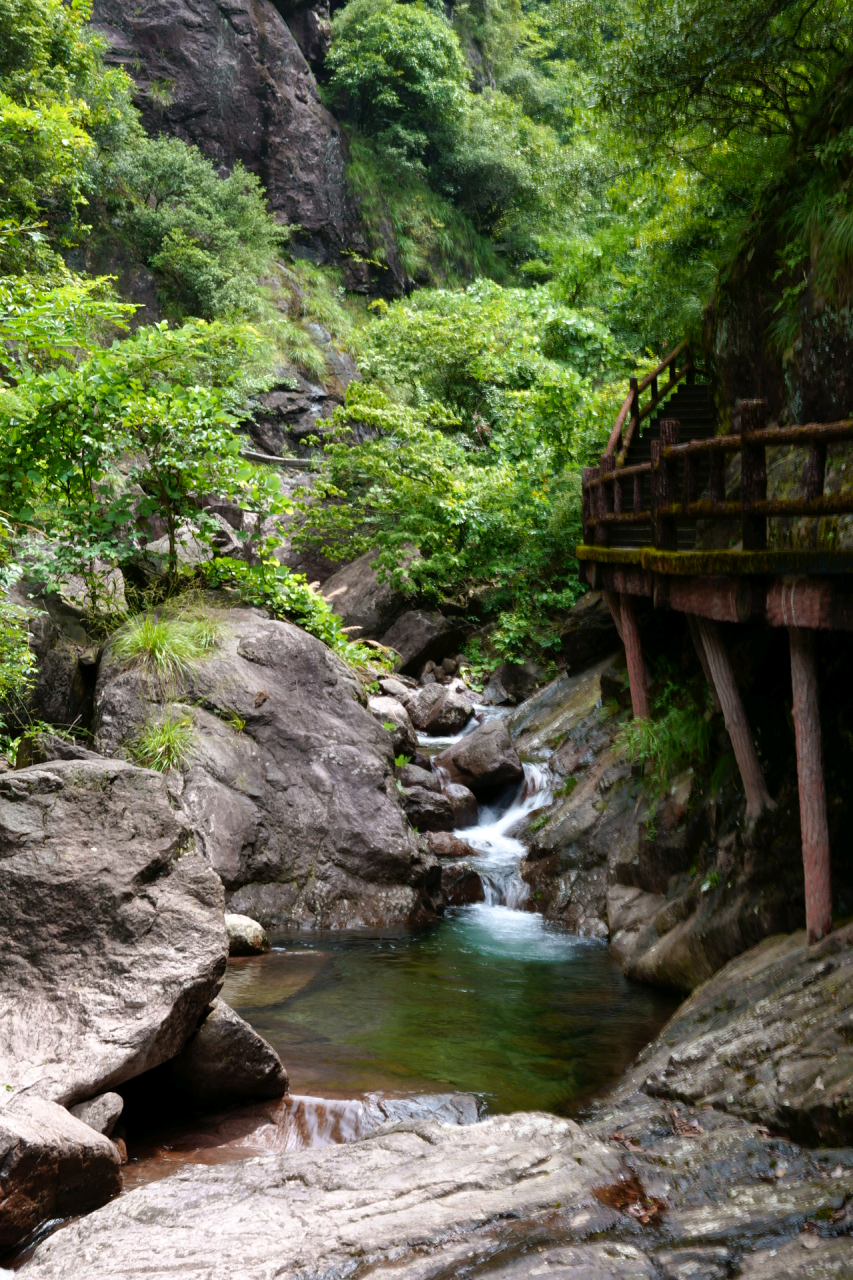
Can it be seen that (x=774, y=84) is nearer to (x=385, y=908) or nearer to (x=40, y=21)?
(x=385, y=908)

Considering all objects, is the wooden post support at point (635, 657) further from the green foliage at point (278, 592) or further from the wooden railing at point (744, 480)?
the green foliage at point (278, 592)

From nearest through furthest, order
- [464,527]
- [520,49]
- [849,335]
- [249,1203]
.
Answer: [249,1203] < [849,335] < [464,527] < [520,49]

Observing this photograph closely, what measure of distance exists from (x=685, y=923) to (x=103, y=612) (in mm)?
7511

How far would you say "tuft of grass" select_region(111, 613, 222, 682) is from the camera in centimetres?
1012

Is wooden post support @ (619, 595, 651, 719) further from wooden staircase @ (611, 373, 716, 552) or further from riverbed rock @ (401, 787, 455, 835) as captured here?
riverbed rock @ (401, 787, 455, 835)

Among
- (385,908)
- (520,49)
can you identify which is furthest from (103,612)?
(520,49)

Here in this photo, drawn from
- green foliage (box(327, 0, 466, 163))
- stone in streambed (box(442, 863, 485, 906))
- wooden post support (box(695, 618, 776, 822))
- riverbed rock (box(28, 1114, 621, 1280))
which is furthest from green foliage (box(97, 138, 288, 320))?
A: riverbed rock (box(28, 1114, 621, 1280))

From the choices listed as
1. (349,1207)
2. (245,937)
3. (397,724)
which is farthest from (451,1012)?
(397,724)

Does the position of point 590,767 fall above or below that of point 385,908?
above

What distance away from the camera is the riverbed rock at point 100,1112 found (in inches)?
189

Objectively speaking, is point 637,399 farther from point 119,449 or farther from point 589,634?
point 119,449

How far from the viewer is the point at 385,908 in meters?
9.69

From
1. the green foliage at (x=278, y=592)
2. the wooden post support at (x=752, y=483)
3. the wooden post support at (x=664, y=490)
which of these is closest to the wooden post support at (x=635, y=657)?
the wooden post support at (x=664, y=490)

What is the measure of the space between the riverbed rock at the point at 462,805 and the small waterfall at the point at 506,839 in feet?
0.33
